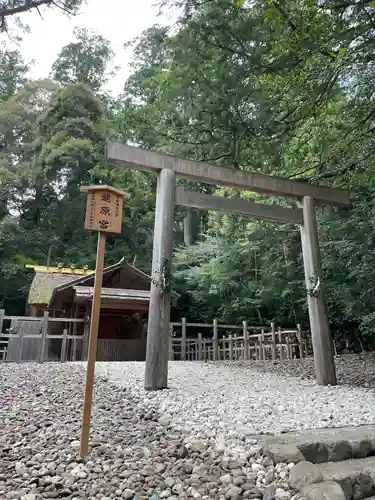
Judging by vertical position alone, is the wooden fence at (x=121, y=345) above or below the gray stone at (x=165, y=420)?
above

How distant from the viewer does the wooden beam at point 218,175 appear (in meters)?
5.70

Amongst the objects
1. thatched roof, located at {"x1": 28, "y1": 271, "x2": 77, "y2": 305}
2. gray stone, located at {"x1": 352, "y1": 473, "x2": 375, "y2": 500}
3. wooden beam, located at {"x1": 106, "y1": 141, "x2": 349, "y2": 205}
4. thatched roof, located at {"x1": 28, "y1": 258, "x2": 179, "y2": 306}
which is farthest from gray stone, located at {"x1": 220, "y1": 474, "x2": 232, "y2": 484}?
thatched roof, located at {"x1": 28, "y1": 271, "x2": 77, "y2": 305}

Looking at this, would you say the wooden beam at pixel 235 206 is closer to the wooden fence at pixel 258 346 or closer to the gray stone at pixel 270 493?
the gray stone at pixel 270 493

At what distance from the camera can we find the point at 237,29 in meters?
5.48

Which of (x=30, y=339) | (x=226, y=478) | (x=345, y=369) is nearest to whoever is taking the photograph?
(x=226, y=478)

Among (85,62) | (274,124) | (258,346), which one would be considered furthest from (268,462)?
(85,62)

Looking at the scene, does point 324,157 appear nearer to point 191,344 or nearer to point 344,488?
point 344,488

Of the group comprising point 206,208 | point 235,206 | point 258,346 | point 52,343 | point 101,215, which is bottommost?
point 258,346

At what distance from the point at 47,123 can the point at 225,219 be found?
594 inches

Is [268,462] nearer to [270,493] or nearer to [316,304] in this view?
[270,493]

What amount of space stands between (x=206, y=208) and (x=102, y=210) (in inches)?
114

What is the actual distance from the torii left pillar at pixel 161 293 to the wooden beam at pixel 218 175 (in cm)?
21

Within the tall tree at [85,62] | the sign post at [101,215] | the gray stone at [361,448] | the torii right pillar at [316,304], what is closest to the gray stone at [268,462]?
the gray stone at [361,448]

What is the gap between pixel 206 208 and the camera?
624 centimetres
